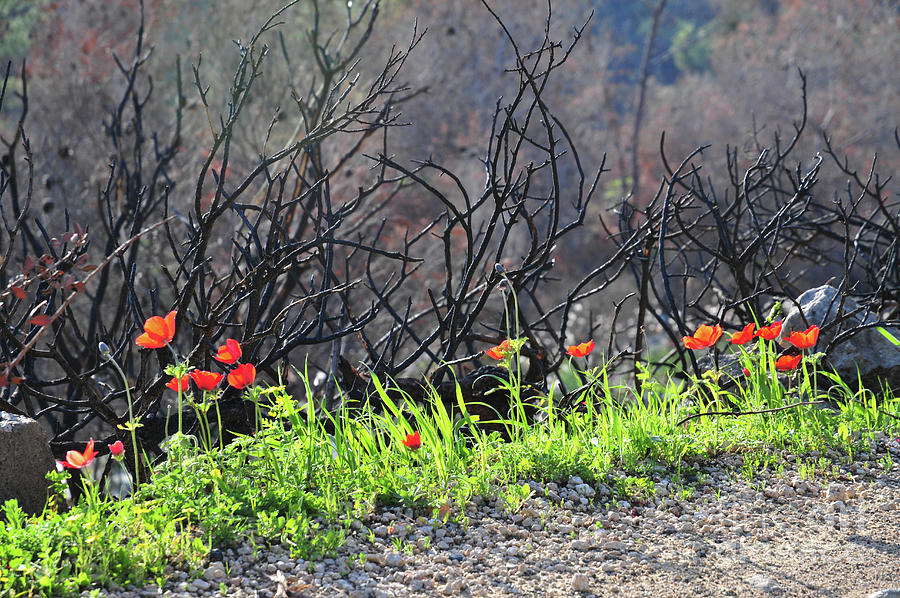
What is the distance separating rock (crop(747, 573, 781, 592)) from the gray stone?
2026 millimetres

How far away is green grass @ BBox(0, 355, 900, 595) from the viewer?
213cm

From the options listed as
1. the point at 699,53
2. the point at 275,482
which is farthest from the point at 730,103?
the point at 275,482

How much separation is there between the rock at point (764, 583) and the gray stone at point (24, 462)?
6.65 ft

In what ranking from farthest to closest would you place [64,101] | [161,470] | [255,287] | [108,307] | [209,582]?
[64,101] < [108,307] < [255,287] < [161,470] < [209,582]

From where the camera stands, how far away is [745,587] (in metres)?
2.21

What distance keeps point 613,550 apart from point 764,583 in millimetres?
384

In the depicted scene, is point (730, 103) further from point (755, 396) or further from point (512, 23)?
point (755, 396)

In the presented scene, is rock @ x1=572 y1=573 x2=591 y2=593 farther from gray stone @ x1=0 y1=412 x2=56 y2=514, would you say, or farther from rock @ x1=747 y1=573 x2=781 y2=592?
gray stone @ x1=0 y1=412 x2=56 y2=514

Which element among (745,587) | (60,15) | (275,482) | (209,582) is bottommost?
(745,587)

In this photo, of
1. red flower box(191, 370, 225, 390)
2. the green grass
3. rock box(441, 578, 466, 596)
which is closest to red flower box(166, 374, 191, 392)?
red flower box(191, 370, 225, 390)

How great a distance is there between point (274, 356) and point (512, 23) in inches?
610

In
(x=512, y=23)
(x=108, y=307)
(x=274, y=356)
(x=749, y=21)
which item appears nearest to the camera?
(x=274, y=356)

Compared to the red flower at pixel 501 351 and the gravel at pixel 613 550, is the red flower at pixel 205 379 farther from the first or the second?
the red flower at pixel 501 351

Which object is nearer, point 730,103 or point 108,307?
point 108,307
